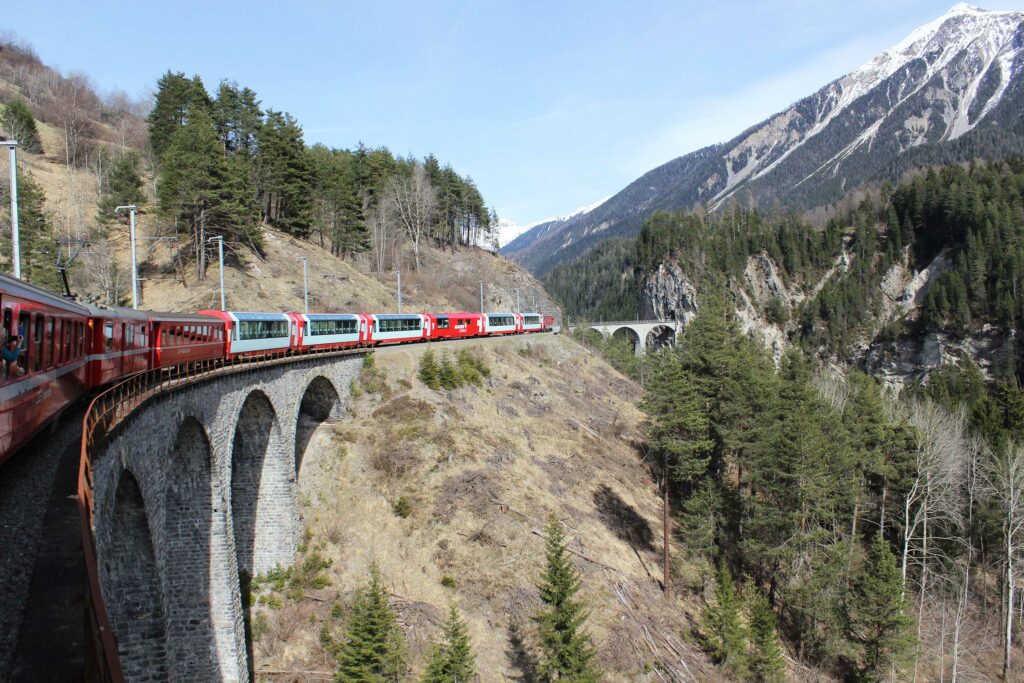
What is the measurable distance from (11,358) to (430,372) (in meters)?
30.0

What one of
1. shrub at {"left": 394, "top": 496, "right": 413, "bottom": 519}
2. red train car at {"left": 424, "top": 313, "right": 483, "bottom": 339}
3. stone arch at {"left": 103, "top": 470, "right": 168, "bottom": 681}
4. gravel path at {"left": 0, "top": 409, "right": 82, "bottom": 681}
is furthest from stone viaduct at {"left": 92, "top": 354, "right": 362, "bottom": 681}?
red train car at {"left": 424, "top": 313, "right": 483, "bottom": 339}

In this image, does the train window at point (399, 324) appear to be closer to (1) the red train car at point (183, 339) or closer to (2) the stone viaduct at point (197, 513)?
(2) the stone viaduct at point (197, 513)

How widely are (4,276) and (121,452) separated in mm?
4016

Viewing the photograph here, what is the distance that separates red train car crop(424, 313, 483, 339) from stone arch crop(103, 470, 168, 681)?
3252 centimetres

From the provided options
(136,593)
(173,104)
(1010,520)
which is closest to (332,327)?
(136,593)

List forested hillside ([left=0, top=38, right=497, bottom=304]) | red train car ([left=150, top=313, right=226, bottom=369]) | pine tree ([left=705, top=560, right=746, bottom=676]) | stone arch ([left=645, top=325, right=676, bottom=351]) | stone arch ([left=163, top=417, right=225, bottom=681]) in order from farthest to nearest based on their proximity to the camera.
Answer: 1. stone arch ([left=645, top=325, right=676, bottom=351])
2. forested hillside ([left=0, top=38, right=497, bottom=304])
3. pine tree ([left=705, top=560, right=746, bottom=676])
4. red train car ([left=150, top=313, right=226, bottom=369])
5. stone arch ([left=163, top=417, right=225, bottom=681])

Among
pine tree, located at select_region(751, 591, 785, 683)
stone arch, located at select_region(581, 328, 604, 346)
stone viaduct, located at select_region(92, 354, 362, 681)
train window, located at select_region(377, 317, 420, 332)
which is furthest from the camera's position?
stone arch, located at select_region(581, 328, 604, 346)

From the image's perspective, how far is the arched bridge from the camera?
408 ft

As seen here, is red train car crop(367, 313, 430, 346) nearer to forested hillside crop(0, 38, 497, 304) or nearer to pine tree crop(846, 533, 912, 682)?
forested hillside crop(0, 38, 497, 304)

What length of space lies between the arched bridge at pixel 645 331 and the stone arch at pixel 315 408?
292ft

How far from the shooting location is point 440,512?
93.7ft

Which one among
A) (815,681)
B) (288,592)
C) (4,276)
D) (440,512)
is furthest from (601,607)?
(4,276)

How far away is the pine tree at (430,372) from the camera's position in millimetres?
38041

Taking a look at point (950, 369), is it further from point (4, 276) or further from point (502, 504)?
point (4, 276)
